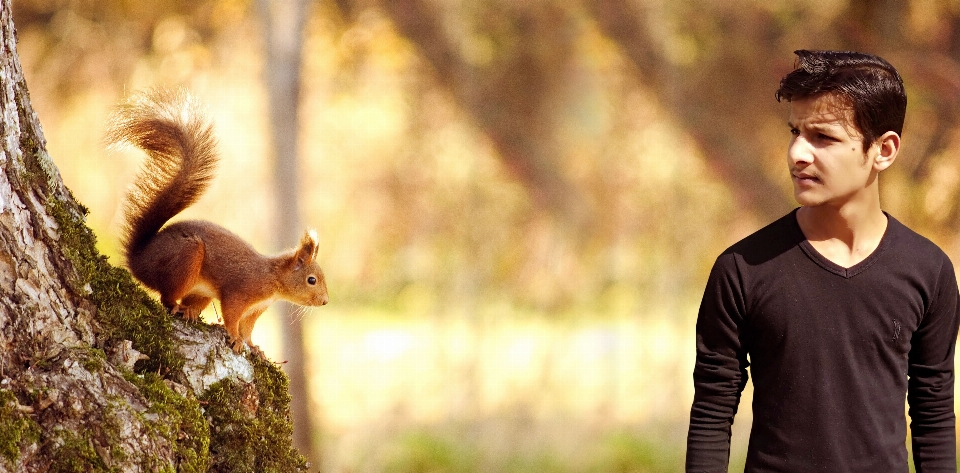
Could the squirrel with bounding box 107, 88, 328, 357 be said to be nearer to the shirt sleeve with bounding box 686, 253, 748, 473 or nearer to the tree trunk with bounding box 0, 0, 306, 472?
the tree trunk with bounding box 0, 0, 306, 472

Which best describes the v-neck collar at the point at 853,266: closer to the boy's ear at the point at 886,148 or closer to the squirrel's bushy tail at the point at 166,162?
the boy's ear at the point at 886,148

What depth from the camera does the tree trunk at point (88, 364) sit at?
92cm

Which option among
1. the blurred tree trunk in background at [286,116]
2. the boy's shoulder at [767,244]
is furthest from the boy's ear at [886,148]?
the blurred tree trunk in background at [286,116]

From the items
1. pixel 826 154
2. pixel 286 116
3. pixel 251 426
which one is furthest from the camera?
Result: pixel 286 116

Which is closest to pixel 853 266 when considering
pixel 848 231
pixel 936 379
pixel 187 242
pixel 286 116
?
pixel 848 231

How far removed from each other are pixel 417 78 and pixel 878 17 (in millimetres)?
1610

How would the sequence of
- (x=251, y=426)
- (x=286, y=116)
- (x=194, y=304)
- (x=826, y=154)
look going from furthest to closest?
(x=286, y=116), (x=194, y=304), (x=251, y=426), (x=826, y=154)

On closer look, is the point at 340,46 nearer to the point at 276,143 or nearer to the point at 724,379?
the point at 276,143

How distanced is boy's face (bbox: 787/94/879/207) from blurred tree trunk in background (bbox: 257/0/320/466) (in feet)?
5.77

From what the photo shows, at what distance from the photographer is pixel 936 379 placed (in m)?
0.99

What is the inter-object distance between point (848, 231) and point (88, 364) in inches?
33.6

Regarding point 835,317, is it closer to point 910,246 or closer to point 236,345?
point 910,246

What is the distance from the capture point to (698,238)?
320 centimetres

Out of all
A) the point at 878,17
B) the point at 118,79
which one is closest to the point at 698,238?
the point at 878,17
